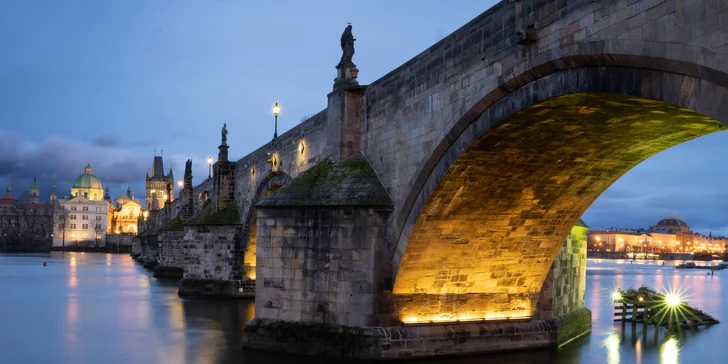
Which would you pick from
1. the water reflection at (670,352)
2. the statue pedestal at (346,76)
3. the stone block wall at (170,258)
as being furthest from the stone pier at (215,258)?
the water reflection at (670,352)

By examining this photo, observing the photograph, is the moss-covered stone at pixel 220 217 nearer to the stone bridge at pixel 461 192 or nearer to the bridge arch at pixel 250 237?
the bridge arch at pixel 250 237

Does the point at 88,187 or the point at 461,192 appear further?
the point at 88,187

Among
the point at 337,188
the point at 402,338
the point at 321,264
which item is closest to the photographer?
the point at 402,338

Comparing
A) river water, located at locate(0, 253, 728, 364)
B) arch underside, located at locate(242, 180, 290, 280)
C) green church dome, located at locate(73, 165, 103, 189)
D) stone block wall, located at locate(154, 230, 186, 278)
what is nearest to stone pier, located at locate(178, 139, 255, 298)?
arch underside, located at locate(242, 180, 290, 280)

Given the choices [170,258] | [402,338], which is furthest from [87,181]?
[402,338]

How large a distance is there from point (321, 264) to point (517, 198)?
192 inches

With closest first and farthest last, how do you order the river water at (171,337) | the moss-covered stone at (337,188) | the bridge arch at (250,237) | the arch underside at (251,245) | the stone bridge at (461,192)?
the stone bridge at (461,192)
the moss-covered stone at (337,188)
the river water at (171,337)
the arch underside at (251,245)
the bridge arch at (250,237)

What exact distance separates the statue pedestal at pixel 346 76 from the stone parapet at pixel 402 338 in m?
6.37

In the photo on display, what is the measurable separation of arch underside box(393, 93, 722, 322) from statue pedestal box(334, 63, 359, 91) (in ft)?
16.1

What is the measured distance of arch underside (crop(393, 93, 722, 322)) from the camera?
1168 cm

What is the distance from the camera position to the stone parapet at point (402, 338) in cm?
1496

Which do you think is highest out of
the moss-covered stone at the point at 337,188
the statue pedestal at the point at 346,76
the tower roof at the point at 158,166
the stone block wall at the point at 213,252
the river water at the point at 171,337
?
the tower roof at the point at 158,166

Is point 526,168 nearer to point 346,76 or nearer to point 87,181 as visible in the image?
point 346,76

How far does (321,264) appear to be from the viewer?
52.7ft
